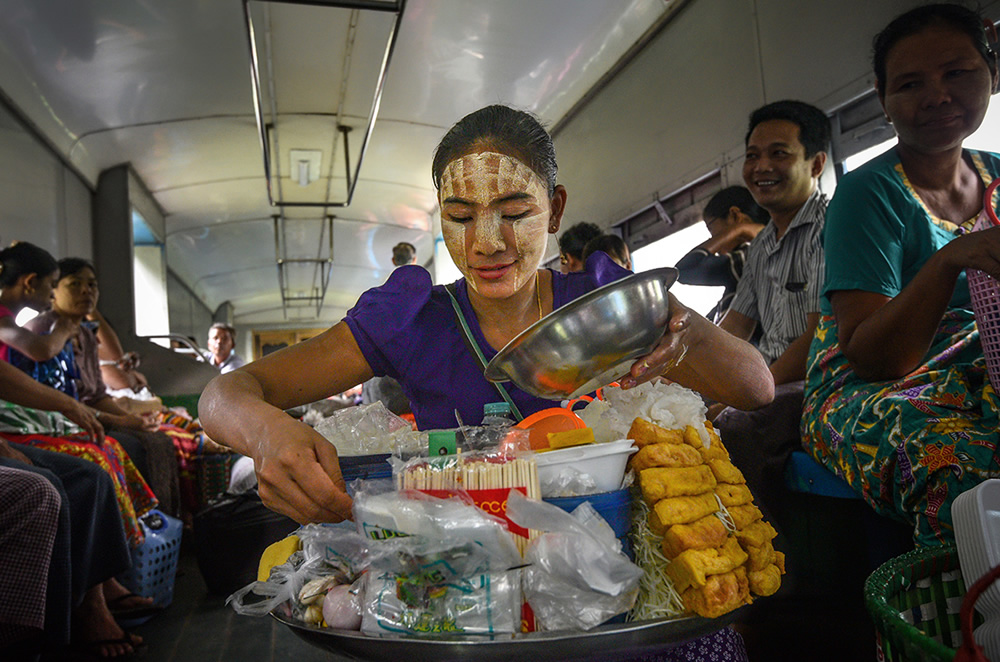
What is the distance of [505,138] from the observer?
1.38 meters

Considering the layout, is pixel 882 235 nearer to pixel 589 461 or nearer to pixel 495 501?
pixel 589 461

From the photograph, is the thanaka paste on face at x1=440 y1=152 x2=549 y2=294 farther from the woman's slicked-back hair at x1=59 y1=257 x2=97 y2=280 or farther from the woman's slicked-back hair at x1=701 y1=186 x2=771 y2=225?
the woman's slicked-back hair at x1=59 y1=257 x2=97 y2=280

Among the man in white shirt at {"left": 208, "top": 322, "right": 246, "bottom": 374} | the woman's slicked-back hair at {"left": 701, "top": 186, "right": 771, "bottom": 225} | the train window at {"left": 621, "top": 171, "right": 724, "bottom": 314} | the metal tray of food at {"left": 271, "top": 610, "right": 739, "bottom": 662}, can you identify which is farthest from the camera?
the man in white shirt at {"left": 208, "top": 322, "right": 246, "bottom": 374}

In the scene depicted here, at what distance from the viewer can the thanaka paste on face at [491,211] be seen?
1.34 meters

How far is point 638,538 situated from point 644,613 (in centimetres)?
10

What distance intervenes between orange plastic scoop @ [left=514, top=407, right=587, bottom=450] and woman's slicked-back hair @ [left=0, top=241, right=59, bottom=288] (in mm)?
3538

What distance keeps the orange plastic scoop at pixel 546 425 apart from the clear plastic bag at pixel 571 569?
19 centimetres

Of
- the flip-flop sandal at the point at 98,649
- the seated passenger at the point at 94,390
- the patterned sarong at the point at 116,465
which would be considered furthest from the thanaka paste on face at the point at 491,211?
the seated passenger at the point at 94,390

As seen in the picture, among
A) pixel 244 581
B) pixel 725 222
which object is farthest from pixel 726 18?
pixel 244 581

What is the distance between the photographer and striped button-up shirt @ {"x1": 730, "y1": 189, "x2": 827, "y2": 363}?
2551 millimetres

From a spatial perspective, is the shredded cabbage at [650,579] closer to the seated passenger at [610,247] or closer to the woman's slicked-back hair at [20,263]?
the seated passenger at [610,247]

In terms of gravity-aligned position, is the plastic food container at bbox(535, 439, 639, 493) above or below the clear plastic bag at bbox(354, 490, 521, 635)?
above

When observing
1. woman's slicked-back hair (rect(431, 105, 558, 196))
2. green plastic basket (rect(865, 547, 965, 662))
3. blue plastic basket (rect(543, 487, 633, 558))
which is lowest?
green plastic basket (rect(865, 547, 965, 662))

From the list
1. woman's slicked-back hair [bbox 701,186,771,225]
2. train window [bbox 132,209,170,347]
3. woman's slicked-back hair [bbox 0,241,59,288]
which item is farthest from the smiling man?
train window [bbox 132,209,170,347]
